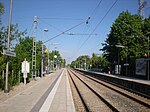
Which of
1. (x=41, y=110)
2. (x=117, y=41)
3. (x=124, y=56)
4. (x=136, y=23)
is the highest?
(x=136, y=23)

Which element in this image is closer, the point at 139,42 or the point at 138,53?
the point at 138,53

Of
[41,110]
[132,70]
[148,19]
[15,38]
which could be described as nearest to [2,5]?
[15,38]

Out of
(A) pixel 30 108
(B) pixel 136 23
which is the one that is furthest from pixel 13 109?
(B) pixel 136 23

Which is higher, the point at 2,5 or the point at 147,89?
the point at 2,5

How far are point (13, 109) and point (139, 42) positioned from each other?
194 ft

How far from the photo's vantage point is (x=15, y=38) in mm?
39250

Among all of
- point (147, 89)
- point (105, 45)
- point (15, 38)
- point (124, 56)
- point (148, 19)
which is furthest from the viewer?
point (105, 45)

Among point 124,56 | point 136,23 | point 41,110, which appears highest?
point 136,23

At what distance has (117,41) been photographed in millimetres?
70125

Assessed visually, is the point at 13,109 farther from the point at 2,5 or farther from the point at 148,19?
the point at 148,19

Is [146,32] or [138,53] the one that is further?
[146,32]

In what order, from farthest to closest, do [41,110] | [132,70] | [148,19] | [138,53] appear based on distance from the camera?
[148,19], [138,53], [132,70], [41,110]

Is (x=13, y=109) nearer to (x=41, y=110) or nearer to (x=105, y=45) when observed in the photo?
(x=41, y=110)

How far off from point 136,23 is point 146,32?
3713 millimetres
